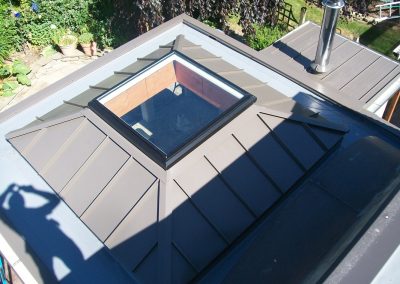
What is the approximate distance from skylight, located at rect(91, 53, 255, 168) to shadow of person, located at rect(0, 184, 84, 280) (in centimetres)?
142

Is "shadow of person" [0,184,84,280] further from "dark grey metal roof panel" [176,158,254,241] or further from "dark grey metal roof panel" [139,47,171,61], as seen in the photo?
"dark grey metal roof panel" [139,47,171,61]

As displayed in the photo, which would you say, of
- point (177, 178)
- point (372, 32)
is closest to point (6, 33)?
point (177, 178)

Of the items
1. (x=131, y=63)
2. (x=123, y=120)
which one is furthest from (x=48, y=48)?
(x=123, y=120)

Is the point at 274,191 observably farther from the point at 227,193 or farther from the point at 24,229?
the point at 24,229

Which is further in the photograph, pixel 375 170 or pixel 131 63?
pixel 131 63

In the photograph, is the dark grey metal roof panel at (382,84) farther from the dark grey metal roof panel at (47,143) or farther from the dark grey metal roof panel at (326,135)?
the dark grey metal roof panel at (47,143)

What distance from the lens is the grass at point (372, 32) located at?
14418 millimetres

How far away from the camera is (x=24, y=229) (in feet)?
17.7

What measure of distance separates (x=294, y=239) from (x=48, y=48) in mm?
11623

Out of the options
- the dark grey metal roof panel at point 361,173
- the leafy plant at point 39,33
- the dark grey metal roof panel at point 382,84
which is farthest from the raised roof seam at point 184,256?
the leafy plant at point 39,33

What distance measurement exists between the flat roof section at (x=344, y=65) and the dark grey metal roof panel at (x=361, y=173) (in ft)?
8.49

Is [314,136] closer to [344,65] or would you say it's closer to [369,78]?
[369,78]

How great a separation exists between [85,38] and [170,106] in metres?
8.73

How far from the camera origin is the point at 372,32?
49.3ft
